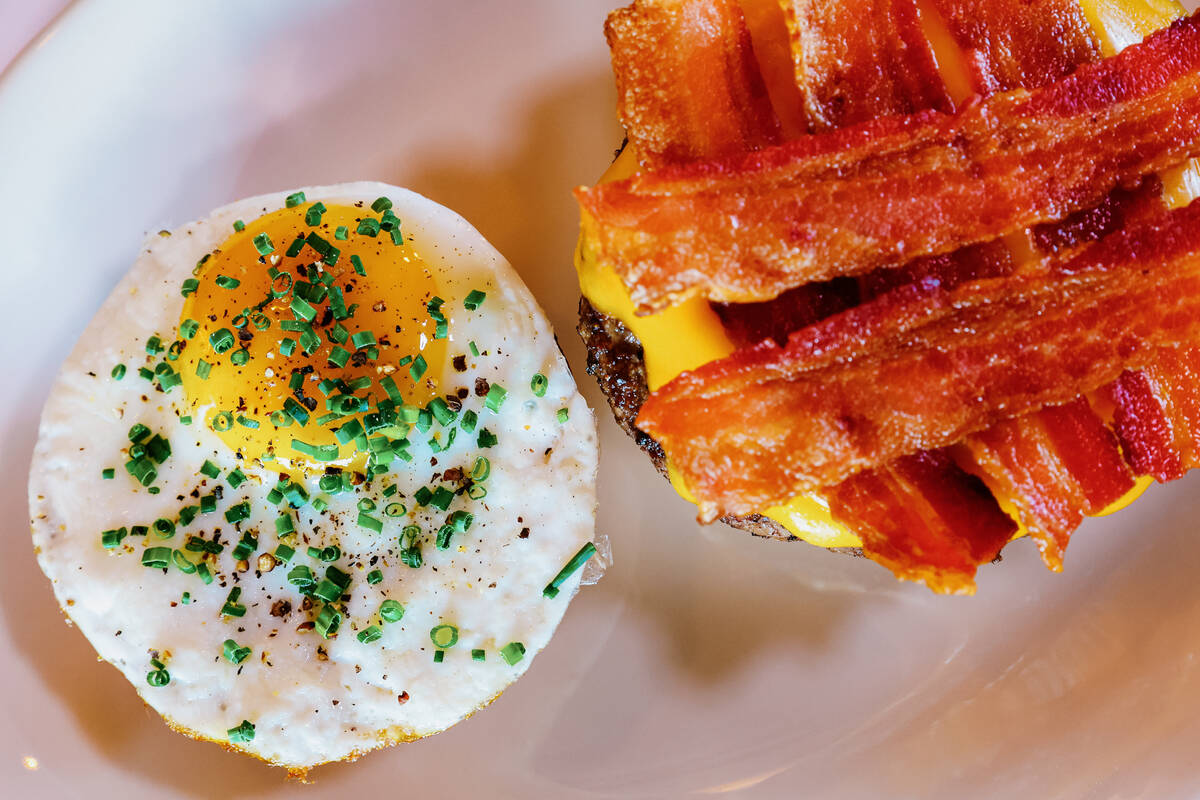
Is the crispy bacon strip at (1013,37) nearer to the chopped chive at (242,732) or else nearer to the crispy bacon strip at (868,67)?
the crispy bacon strip at (868,67)

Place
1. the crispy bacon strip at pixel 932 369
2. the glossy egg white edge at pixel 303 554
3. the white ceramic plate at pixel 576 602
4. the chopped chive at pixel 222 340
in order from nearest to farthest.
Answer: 1. the crispy bacon strip at pixel 932 369
2. the chopped chive at pixel 222 340
3. the glossy egg white edge at pixel 303 554
4. the white ceramic plate at pixel 576 602

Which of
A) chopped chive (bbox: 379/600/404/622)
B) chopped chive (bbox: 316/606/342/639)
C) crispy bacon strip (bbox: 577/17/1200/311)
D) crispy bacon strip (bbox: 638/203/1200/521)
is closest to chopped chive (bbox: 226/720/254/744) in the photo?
chopped chive (bbox: 316/606/342/639)

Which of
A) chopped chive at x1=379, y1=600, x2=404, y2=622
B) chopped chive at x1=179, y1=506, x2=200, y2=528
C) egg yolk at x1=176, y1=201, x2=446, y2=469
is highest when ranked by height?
egg yolk at x1=176, y1=201, x2=446, y2=469

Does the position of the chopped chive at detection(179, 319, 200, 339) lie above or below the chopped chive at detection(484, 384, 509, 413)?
above

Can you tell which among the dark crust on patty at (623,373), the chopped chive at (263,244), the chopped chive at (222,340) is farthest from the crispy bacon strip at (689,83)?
the chopped chive at (222,340)

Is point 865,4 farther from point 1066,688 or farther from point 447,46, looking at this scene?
point 1066,688

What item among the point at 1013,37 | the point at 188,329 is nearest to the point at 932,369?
the point at 1013,37

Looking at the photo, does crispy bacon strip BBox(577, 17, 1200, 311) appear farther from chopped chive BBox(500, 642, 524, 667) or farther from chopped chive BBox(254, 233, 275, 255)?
chopped chive BBox(500, 642, 524, 667)
